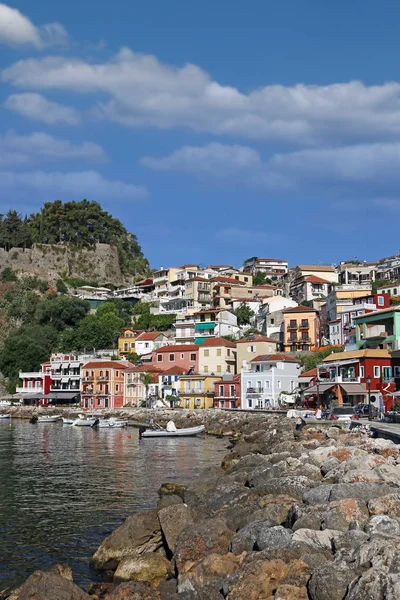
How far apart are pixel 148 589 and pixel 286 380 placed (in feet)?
176

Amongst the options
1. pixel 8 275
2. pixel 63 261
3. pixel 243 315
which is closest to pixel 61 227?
pixel 63 261

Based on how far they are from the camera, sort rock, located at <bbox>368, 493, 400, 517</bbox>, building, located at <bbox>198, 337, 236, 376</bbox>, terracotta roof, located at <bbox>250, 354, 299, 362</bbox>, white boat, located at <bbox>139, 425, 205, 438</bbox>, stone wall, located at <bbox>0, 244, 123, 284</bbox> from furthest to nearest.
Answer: stone wall, located at <bbox>0, 244, 123, 284</bbox> < building, located at <bbox>198, 337, 236, 376</bbox> < terracotta roof, located at <bbox>250, 354, 299, 362</bbox> < white boat, located at <bbox>139, 425, 205, 438</bbox> < rock, located at <bbox>368, 493, 400, 517</bbox>

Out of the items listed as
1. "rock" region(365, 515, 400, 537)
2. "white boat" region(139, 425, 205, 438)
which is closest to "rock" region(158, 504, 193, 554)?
"rock" region(365, 515, 400, 537)

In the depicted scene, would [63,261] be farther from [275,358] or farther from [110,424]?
[275,358]

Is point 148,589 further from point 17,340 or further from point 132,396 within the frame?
point 17,340

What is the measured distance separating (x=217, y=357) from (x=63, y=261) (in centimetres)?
5758

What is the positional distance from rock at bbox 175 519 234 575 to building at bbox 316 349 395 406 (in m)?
35.6

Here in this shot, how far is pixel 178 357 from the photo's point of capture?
3174 inches

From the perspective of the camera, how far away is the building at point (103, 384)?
268 feet

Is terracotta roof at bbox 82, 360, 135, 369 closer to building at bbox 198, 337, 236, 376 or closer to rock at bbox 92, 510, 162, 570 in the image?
building at bbox 198, 337, 236, 376

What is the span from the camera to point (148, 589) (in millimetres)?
13141

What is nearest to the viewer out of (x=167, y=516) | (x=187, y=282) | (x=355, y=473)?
(x=167, y=516)

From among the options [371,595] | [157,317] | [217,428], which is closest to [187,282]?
[157,317]

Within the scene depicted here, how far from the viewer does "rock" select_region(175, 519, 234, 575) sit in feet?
46.0
